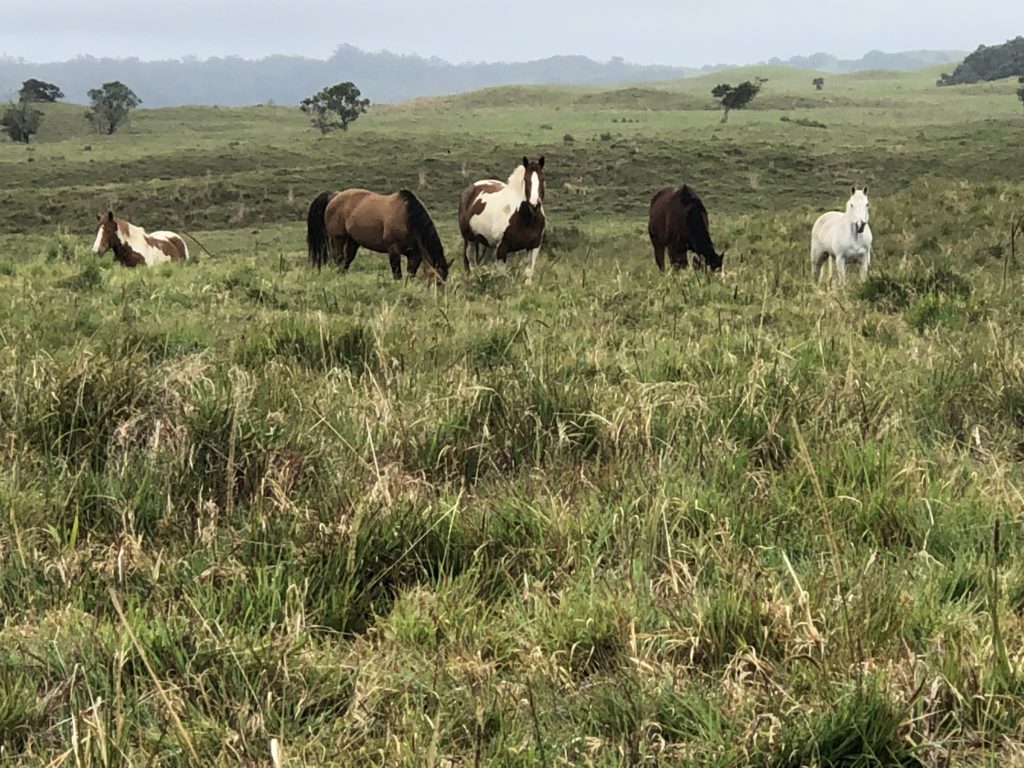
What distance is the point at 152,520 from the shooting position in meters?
2.99

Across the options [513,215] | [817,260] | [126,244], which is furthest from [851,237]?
[126,244]

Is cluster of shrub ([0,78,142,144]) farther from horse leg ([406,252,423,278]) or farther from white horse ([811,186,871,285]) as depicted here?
white horse ([811,186,871,285])

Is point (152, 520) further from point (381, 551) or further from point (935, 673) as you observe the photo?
point (935, 673)

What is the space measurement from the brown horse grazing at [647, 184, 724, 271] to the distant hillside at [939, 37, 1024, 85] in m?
115

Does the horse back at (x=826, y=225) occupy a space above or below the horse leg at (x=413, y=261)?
above

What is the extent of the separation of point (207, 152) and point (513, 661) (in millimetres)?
40746

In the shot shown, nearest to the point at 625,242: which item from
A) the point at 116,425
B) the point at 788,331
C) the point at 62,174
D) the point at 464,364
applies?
the point at 788,331

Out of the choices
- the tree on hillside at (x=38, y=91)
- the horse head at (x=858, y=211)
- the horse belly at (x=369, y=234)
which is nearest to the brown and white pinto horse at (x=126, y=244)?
the horse belly at (x=369, y=234)

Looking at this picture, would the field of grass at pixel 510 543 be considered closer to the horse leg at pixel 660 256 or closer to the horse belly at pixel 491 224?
the horse belly at pixel 491 224

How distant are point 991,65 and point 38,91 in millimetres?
114989

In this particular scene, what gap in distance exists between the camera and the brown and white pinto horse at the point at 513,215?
11.6 m

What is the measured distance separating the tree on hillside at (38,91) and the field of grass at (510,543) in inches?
3127

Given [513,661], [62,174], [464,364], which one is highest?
[62,174]

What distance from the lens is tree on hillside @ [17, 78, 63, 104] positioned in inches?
2835
